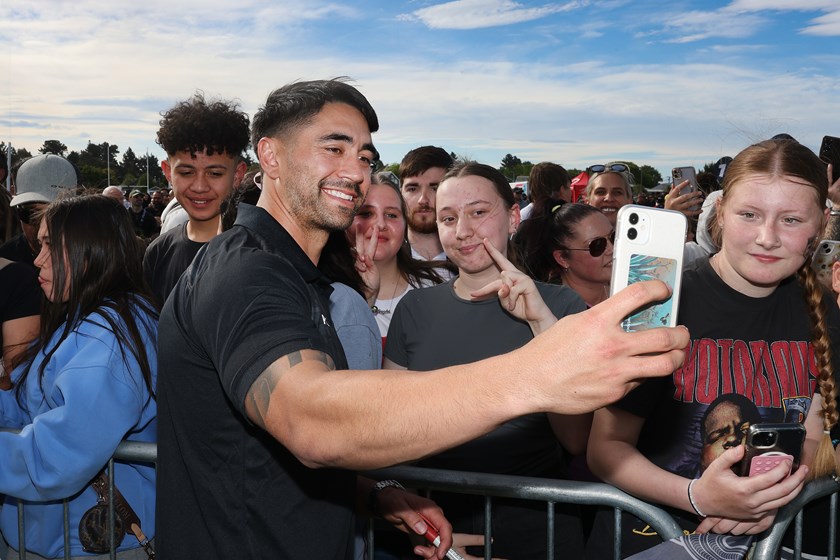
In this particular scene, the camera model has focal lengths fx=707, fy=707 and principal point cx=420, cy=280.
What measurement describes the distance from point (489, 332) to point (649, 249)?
67.0 inches

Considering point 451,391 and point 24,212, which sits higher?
point 24,212

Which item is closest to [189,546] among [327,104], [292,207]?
[292,207]

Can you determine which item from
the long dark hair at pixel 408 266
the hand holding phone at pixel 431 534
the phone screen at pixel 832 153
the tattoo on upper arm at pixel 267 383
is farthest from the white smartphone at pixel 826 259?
the tattoo on upper arm at pixel 267 383

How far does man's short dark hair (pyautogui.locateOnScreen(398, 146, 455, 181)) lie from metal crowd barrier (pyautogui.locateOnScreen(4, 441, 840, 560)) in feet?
10.8

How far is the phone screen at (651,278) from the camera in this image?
1279 millimetres

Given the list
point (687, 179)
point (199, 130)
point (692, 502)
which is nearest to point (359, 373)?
point (692, 502)

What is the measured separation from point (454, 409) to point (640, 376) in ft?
0.94

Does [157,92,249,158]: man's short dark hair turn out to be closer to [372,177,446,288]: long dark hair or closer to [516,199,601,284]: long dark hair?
[372,177,446,288]: long dark hair

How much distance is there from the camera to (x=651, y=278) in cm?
139

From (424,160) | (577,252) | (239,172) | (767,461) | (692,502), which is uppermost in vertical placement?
(424,160)

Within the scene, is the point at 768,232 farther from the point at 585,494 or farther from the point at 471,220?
the point at 471,220

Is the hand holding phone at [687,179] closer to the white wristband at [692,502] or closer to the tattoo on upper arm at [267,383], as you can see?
the white wristband at [692,502]

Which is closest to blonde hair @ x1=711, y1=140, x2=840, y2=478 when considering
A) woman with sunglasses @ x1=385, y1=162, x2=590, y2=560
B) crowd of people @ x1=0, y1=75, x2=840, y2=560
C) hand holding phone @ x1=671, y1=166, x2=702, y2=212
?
crowd of people @ x1=0, y1=75, x2=840, y2=560

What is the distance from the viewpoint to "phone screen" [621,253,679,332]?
1.28 m
